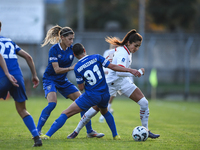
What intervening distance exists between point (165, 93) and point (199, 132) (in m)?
14.0

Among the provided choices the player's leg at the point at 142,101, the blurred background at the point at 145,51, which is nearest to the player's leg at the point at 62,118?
the player's leg at the point at 142,101

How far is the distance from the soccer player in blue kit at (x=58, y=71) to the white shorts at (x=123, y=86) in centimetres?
77

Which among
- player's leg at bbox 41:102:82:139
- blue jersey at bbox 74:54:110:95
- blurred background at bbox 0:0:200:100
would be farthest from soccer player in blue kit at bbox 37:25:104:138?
blurred background at bbox 0:0:200:100

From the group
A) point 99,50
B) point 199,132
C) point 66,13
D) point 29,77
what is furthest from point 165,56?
point 66,13

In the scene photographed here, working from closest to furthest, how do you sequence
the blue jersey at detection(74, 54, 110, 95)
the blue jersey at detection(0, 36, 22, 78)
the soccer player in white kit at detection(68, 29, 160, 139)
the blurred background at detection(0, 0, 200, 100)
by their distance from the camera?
1. the blue jersey at detection(0, 36, 22, 78)
2. the blue jersey at detection(74, 54, 110, 95)
3. the soccer player in white kit at detection(68, 29, 160, 139)
4. the blurred background at detection(0, 0, 200, 100)

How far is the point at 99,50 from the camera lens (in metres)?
21.7

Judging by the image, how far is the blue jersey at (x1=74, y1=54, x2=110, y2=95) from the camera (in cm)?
552

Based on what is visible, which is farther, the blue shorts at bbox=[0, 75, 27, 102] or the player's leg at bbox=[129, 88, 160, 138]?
the player's leg at bbox=[129, 88, 160, 138]

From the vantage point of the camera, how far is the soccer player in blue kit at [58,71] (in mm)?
6184

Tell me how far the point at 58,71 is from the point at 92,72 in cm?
86

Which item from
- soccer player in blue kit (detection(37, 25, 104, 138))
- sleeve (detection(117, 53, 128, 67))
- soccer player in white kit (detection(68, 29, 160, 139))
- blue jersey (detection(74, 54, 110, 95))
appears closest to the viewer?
blue jersey (detection(74, 54, 110, 95))

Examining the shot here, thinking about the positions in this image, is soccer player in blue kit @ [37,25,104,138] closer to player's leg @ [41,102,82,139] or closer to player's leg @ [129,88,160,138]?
player's leg @ [41,102,82,139]

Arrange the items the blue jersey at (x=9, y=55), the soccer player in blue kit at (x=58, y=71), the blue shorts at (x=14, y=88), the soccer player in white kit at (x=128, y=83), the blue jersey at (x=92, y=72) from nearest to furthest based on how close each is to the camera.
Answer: the blue shorts at (x=14, y=88)
the blue jersey at (x=9, y=55)
the blue jersey at (x=92, y=72)
the soccer player in white kit at (x=128, y=83)
the soccer player in blue kit at (x=58, y=71)

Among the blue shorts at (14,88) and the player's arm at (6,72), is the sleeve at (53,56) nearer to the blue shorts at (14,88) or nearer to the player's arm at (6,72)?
the blue shorts at (14,88)
